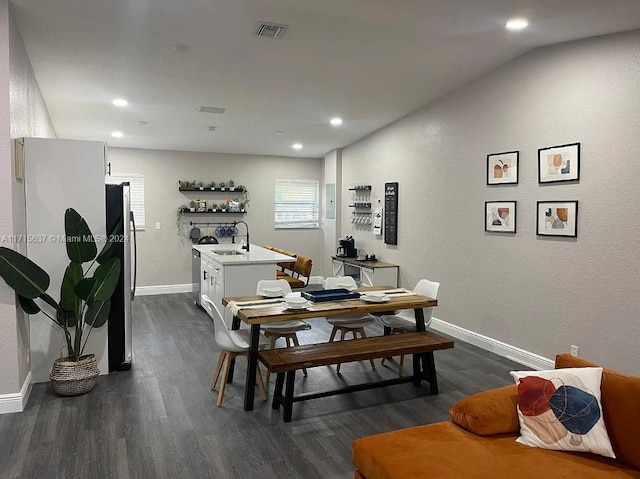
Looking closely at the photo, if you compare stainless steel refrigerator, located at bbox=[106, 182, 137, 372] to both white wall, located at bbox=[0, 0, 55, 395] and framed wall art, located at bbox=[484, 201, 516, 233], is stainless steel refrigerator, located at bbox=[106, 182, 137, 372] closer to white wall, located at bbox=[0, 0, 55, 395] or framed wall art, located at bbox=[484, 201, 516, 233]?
white wall, located at bbox=[0, 0, 55, 395]

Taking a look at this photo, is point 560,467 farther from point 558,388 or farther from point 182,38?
point 182,38

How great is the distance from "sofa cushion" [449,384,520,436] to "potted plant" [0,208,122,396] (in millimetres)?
2739

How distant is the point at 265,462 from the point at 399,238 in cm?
410

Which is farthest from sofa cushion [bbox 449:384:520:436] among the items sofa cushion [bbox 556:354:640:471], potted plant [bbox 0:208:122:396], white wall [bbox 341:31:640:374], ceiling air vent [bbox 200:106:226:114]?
ceiling air vent [bbox 200:106:226:114]

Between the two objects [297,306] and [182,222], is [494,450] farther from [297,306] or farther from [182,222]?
[182,222]

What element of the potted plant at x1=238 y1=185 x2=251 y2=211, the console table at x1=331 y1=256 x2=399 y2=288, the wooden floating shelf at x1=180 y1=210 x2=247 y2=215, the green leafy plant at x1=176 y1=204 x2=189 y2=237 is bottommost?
the console table at x1=331 y1=256 x2=399 y2=288

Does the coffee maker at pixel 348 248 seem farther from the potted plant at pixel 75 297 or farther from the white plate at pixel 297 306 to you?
the potted plant at pixel 75 297

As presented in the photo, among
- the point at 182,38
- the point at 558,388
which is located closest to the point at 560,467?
the point at 558,388

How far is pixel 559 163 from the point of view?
3.96 metres

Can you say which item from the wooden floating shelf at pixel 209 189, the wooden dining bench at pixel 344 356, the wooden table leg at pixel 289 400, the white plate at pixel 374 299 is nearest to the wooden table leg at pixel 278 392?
the wooden dining bench at pixel 344 356

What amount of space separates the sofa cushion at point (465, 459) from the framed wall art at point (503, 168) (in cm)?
296

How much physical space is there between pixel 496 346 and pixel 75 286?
12.9 ft

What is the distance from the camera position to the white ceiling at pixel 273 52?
Answer: 3.17m

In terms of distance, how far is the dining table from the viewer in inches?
124
